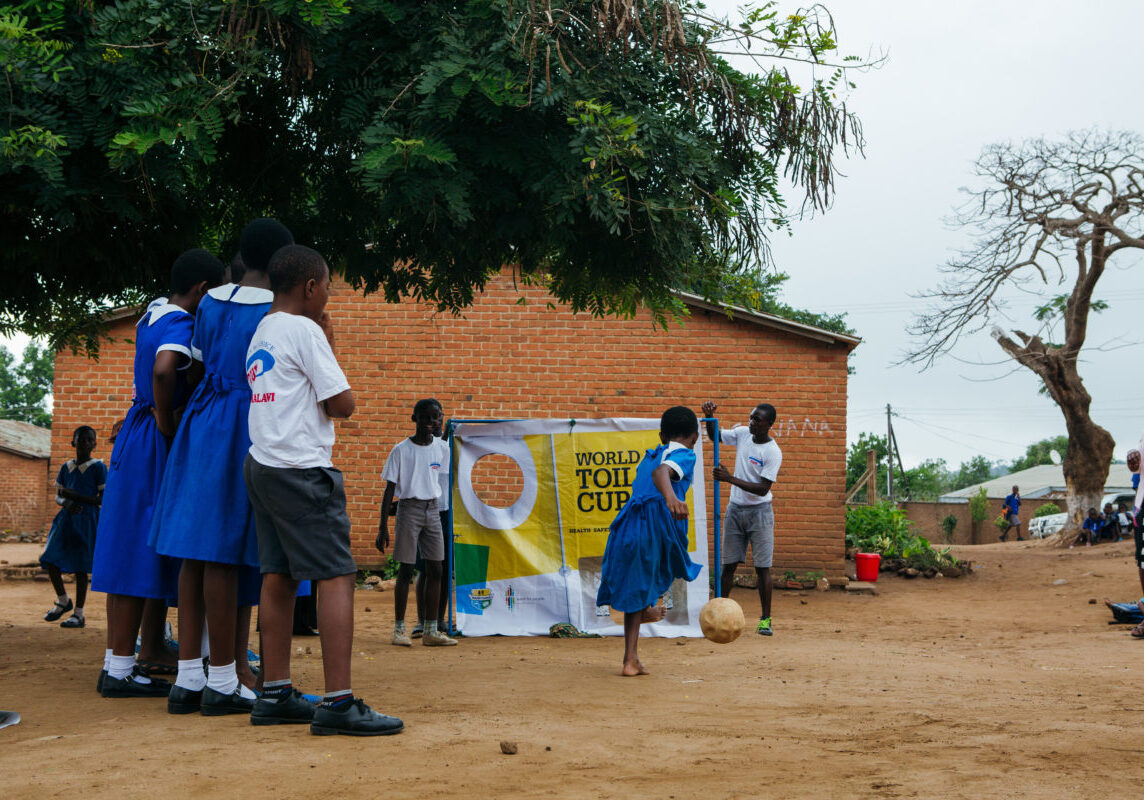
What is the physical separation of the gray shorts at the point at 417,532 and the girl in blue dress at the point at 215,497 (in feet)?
11.1

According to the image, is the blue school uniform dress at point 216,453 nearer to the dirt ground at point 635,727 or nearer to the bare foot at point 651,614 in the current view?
the dirt ground at point 635,727

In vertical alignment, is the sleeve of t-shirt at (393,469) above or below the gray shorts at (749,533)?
above

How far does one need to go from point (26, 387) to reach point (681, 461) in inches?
3080

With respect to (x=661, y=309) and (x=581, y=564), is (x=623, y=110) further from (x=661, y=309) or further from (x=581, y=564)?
(x=581, y=564)

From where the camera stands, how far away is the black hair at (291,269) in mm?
4059

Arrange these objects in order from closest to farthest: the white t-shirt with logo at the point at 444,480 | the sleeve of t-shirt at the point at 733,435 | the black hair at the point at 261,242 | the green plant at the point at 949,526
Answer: the black hair at the point at 261,242
the white t-shirt with logo at the point at 444,480
the sleeve of t-shirt at the point at 733,435
the green plant at the point at 949,526

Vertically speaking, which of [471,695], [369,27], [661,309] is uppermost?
[369,27]

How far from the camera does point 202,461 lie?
4.21 metres

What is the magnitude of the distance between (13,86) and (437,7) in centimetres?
220

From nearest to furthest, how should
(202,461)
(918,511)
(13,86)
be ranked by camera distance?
(202,461) → (13,86) → (918,511)

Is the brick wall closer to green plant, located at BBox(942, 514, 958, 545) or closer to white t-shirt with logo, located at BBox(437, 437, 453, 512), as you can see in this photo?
white t-shirt with logo, located at BBox(437, 437, 453, 512)

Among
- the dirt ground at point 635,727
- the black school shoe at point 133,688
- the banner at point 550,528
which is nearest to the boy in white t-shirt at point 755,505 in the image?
the banner at point 550,528

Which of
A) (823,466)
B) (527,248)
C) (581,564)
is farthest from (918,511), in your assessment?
(527,248)

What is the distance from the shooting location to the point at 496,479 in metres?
10.4
